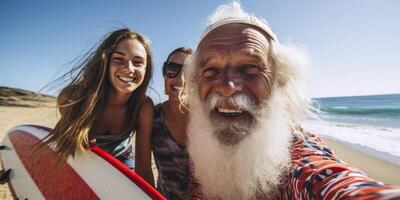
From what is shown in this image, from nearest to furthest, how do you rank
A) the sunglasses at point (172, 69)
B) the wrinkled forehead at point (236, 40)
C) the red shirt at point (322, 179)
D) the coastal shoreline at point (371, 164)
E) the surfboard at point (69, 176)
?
the red shirt at point (322, 179)
the wrinkled forehead at point (236, 40)
the surfboard at point (69, 176)
the sunglasses at point (172, 69)
the coastal shoreline at point (371, 164)

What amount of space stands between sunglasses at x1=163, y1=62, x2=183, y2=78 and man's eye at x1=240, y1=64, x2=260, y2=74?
1.53 meters

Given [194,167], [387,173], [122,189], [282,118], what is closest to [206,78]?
[282,118]

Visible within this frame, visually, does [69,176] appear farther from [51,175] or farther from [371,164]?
[371,164]

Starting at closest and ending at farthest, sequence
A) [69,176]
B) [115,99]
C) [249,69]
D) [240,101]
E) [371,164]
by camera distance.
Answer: [240,101], [249,69], [69,176], [115,99], [371,164]

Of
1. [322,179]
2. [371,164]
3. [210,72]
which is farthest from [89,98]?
[371,164]

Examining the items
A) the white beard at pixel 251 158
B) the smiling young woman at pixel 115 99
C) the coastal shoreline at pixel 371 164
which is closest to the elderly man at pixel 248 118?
the white beard at pixel 251 158

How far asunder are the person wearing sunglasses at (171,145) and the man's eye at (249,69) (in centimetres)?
114

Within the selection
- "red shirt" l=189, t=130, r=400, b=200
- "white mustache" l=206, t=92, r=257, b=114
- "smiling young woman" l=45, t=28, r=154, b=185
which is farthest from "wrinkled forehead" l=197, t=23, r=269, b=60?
"smiling young woman" l=45, t=28, r=154, b=185

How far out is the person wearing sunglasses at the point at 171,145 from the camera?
102 inches

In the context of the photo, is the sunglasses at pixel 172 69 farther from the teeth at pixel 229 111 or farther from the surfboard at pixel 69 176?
the teeth at pixel 229 111

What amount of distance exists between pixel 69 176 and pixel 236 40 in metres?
2.00

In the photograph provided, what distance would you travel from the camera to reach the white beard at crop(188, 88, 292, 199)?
156 cm

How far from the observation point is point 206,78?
188cm

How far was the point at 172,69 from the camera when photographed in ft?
10.5
